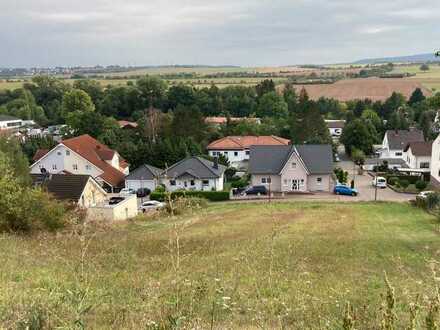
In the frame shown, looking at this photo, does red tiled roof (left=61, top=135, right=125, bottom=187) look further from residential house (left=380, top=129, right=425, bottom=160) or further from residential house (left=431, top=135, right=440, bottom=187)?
residential house (left=380, top=129, right=425, bottom=160)

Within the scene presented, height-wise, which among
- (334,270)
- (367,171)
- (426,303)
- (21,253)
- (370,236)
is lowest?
(367,171)

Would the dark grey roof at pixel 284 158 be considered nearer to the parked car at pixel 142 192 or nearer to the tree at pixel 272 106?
the parked car at pixel 142 192

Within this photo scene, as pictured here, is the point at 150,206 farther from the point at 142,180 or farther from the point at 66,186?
the point at 142,180

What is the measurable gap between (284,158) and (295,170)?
61.2 inches

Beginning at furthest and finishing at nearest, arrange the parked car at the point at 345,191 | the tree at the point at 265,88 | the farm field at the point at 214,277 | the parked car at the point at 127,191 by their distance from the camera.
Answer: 1. the tree at the point at 265,88
2. the parked car at the point at 127,191
3. the parked car at the point at 345,191
4. the farm field at the point at 214,277

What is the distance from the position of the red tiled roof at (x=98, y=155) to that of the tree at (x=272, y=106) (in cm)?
3805

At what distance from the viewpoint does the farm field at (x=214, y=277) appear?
4391 mm

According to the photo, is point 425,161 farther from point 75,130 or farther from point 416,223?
point 75,130

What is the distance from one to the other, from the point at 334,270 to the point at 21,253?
299 inches

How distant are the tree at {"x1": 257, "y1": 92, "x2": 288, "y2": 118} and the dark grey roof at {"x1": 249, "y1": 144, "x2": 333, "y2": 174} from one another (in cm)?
3610

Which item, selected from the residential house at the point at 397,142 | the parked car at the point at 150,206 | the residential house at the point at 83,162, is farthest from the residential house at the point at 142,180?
the residential house at the point at 397,142

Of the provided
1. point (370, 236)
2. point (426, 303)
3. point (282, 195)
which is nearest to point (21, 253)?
point (426, 303)

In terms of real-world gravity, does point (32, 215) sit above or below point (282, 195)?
above

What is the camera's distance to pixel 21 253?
10.1 meters
